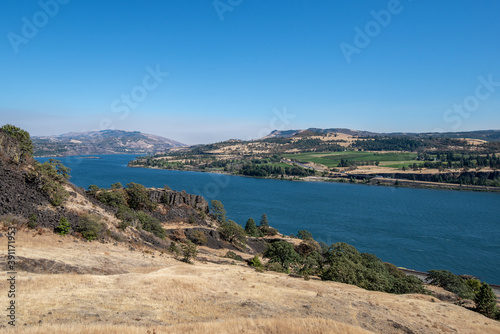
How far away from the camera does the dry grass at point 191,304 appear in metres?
13.0

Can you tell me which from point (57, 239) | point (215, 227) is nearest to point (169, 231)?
point (215, 227)

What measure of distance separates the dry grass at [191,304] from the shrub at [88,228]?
2383 millimetres

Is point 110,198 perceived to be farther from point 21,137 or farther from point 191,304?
point 191,304

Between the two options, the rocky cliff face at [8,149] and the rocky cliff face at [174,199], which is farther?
the rocky cliff face at [174,199]

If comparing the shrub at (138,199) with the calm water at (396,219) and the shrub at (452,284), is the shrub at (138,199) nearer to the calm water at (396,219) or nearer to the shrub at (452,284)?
the calm water at (396,219)

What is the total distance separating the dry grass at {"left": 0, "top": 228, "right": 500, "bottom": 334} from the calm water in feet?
152

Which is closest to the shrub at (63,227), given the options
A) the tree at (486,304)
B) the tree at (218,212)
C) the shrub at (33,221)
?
the shrub at (33,221)

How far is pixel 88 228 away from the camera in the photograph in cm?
3009

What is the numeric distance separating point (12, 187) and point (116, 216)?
41.4 ft

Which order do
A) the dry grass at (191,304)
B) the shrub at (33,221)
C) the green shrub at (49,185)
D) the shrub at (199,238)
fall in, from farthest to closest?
the shrub at (199,238)
the green shrub at (49,185)
the shrub at (33,221)
the dry grass at (191,304)

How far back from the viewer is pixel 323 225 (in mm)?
86562

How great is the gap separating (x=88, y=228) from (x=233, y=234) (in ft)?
96.8

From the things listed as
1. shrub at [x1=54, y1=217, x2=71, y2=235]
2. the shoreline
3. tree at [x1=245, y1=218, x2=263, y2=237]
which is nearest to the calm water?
the shoreline

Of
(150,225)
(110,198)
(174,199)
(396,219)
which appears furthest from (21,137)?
(396,219)
